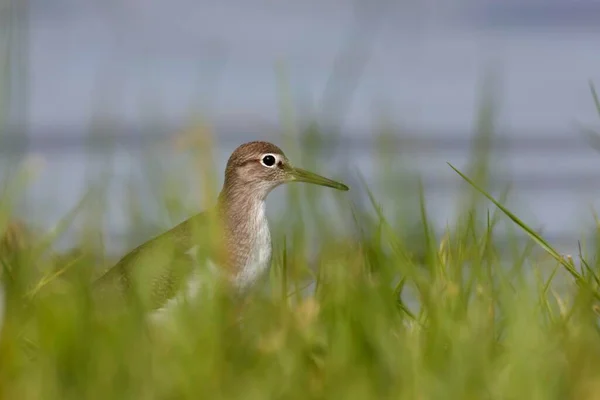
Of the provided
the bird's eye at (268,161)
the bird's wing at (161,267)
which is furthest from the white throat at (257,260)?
the bird's eye at (268,161)

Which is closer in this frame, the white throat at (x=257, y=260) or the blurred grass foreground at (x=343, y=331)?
the blurred grass foreground at (x=343, y=331)

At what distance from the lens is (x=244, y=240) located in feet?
16.9

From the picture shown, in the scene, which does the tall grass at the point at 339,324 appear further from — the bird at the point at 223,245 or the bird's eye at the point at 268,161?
the bird's eye at the point at 268,161

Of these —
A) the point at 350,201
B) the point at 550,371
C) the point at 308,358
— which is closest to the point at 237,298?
the point at 350,201

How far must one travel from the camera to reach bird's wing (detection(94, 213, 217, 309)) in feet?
10.0

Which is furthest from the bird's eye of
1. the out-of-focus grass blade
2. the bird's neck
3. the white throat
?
the out-of-focus grass blade

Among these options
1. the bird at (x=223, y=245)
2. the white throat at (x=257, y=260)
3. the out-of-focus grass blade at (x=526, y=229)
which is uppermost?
the out-of-focus grass blade at (x=526, y=229)

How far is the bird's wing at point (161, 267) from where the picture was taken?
3.05m

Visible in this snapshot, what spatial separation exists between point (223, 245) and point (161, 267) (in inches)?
9.1

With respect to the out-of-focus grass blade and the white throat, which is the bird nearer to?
the white throat

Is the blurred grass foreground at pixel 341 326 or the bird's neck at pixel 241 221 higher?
the blurred grass foreground at pixel 341 326

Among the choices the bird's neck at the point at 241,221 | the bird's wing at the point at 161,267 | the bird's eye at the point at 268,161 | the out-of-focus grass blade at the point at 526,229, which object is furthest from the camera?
the bird's eye at the point at 268,161

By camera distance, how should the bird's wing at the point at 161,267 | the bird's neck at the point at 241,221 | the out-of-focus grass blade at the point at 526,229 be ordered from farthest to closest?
the bird's neck at the point at 241,221 < the out-of-focus grass blade at the point at 526,229 < the bird's wing at the point at 161,267

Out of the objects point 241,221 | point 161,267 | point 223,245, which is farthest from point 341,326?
point 241,221
